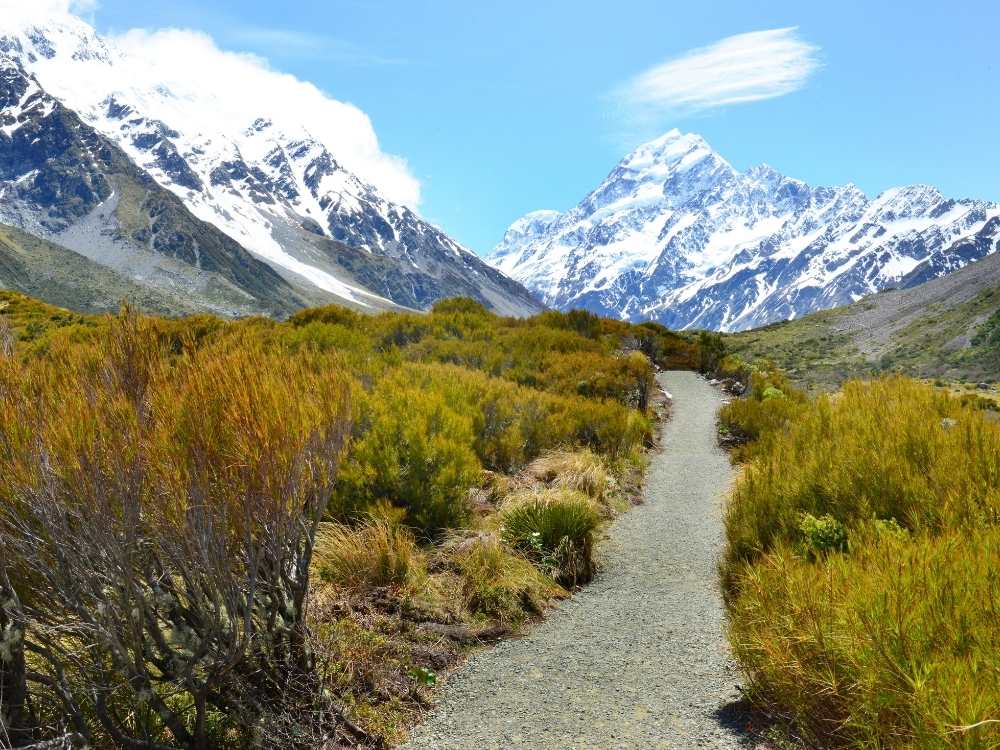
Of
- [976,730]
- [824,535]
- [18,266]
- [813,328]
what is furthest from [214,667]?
[18,266]

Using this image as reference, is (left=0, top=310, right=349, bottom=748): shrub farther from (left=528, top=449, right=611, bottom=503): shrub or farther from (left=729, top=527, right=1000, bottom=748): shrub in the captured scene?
(left=528, top=449, right=611, bottom=503): shrub

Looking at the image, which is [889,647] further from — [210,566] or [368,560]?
[368,560]

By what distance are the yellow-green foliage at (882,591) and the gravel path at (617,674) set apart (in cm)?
49

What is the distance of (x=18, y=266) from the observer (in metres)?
140

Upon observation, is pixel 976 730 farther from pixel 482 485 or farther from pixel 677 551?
pixel 482 485

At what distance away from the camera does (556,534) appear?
275 inches

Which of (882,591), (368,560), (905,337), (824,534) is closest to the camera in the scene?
(882,591)

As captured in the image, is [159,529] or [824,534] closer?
[159,529]

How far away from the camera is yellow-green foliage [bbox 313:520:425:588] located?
18.2ft

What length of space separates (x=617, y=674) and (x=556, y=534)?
2359 mm

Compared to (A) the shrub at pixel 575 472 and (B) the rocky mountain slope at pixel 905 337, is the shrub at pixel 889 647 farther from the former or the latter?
(B) the rocky mountain slope at pixel 905 337

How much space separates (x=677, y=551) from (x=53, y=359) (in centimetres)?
648

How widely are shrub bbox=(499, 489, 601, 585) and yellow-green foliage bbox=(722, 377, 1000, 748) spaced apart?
5.42ft

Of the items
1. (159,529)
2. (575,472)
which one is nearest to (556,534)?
(575,472)
